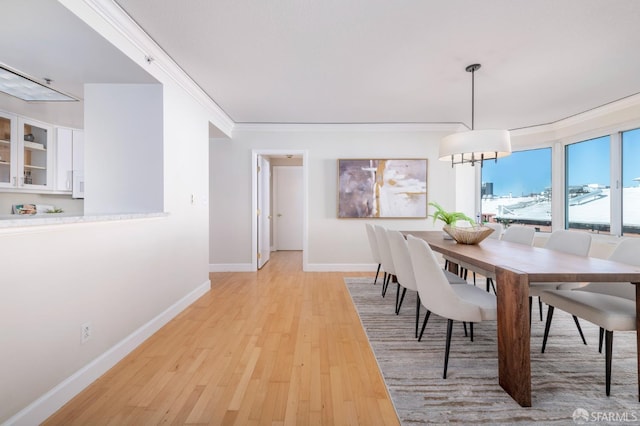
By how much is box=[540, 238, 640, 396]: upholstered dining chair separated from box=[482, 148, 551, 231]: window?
3.30 meters

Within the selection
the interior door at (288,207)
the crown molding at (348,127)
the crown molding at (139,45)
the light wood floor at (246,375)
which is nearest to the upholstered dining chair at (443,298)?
the light wood floor at (246,375)

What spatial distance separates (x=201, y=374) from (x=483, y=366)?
186 cm

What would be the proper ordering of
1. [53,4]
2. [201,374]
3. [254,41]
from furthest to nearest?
[254,41], [201,374], [53,4]

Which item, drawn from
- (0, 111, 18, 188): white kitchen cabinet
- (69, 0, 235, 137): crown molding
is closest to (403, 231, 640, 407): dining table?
(69, 0, 235, 137): crown molding

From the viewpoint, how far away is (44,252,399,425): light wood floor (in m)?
1.51

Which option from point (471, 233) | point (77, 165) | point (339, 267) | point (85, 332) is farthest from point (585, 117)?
point (77, 165)

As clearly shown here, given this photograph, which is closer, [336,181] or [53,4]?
[53,4]

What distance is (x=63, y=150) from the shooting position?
13.6 ft

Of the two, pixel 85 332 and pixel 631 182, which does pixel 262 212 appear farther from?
pixel 631 182

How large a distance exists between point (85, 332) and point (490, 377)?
2.53 meters

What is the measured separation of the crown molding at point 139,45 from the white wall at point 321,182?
1.42 metres

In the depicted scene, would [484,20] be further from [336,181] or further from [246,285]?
[246,285]

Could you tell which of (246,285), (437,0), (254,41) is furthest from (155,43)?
(246,285)

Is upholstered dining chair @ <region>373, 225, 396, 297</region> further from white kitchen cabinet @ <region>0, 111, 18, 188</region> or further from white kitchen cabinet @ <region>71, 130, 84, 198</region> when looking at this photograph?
white kitchen cabinet @ <region>0, 111, 18, 188</region>
